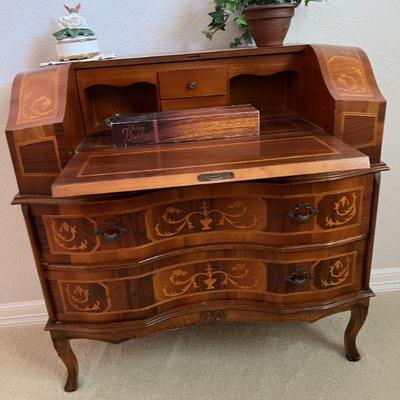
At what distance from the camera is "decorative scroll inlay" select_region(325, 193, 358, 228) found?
116 cm

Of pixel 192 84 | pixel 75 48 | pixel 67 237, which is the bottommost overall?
Answer: pixel 67 237

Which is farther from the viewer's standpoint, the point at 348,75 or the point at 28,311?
the point at 28,311

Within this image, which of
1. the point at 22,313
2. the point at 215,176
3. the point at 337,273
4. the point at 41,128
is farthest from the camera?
the point at 22,313

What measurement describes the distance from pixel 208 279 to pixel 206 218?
213 millimetres

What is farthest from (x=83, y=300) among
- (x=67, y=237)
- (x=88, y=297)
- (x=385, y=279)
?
(x=385, y=279)

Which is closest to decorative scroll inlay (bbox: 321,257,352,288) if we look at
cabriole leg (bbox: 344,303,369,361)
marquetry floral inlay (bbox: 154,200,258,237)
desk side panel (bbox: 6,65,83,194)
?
cabriole leg (bbox: 344,303,369,361)

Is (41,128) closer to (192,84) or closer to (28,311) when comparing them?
(192,84)

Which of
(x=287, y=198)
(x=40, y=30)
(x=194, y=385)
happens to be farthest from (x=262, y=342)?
(x=40, y=30)

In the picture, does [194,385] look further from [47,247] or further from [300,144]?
[300,144]

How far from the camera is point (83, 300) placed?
4.05ft

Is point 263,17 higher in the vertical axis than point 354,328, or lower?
higher

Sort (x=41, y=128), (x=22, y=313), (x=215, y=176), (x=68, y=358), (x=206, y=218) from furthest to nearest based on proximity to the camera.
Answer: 1. (x=22, y=313)
2. (x=68, y=358)
3. (x=206, y=218)
4. (x=41, y=128)
5. (x=215, y=176)

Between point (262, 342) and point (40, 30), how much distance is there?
1.39 meters

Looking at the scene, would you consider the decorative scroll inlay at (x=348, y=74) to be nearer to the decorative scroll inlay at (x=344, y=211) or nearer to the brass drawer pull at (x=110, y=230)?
the decorative scroll inlay at (x=344, y=211)
